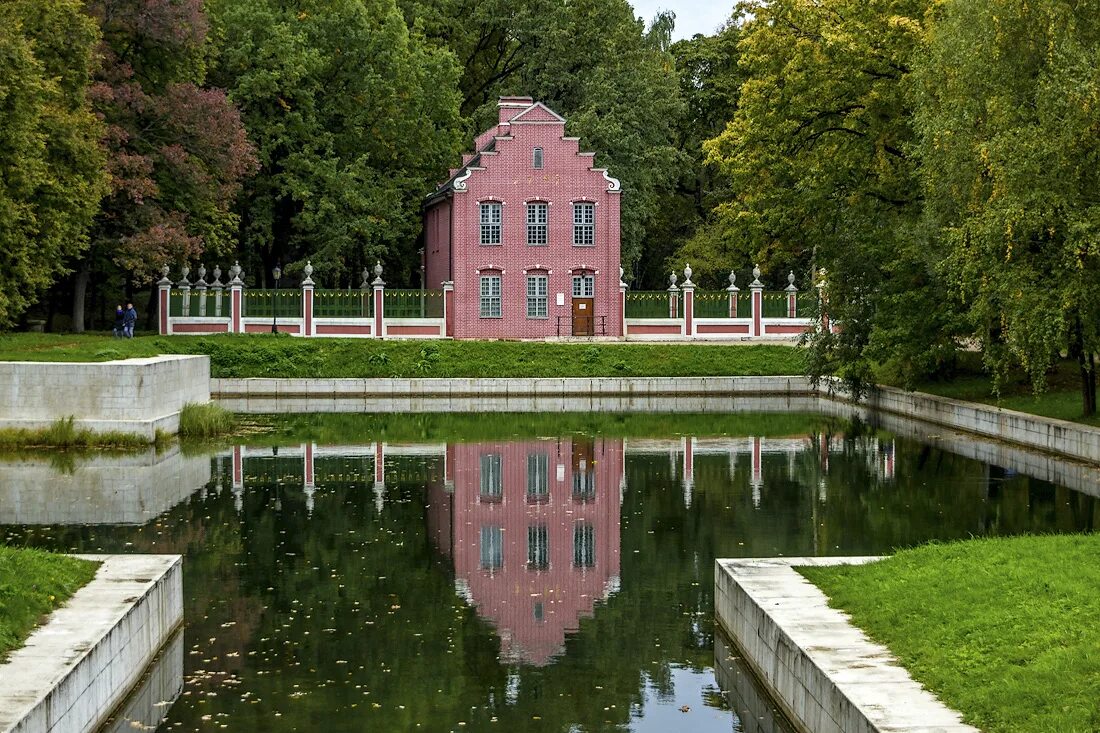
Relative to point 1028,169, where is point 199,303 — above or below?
below

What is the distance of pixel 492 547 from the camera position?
19.3m

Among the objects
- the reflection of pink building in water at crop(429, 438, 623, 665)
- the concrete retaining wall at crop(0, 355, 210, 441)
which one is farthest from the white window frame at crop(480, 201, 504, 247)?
the concrete retaining wall at crop(0, 355, 210, 441)

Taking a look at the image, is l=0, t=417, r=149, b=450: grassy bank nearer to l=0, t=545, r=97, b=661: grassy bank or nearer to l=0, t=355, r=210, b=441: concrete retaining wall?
l=0, t=355, r=210, b=441: concrete retaining wall

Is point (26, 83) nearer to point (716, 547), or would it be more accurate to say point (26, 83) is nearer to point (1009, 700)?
point (716, 547)

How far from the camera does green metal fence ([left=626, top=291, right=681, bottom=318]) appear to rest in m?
57.8

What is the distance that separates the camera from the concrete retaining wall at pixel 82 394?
30094 mm

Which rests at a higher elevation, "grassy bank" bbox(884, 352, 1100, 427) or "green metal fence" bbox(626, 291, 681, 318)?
"green metal fence" bbox(626, 291, 681, 318)

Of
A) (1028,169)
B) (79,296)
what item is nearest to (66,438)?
(1028,169)

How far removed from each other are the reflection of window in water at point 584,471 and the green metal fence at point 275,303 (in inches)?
1000

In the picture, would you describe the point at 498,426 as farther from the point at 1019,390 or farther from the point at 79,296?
the point at 79,296

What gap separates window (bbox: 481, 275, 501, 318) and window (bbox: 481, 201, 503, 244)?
149 cm

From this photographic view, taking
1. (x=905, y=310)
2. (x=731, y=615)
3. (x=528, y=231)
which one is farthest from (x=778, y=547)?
(x=528, y=231)

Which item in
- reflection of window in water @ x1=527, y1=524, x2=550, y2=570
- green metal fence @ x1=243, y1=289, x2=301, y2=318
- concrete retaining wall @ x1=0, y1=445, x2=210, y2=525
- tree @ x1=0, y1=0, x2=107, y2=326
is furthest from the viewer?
green metal fence @ x1=243, y1=289, x2=301, y2=318

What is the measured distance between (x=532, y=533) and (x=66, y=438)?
44.9 ft
